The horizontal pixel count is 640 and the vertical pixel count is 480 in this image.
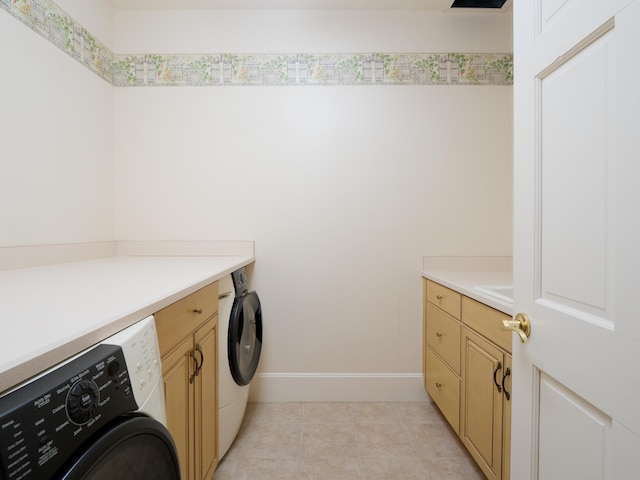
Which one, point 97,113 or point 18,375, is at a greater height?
point 97,113

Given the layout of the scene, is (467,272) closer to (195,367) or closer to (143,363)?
(195,367)

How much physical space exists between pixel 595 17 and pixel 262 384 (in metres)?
2.27

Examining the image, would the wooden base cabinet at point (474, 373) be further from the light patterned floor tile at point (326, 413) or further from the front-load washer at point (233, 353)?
the front-load washer at point (233, 353)

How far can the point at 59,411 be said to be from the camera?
45cm

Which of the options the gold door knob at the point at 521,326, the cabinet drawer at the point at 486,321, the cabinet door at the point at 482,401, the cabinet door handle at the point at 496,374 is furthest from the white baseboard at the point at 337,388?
the gold door knob at the point at 521,326

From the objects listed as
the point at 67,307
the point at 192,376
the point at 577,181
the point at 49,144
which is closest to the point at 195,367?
the point at 192,376

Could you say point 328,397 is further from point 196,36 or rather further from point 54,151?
point 196,36

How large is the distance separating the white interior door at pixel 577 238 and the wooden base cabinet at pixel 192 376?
3.21 feet

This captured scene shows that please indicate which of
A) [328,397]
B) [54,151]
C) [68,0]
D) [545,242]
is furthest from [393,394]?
[68,0]

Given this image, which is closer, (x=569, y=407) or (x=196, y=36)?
(x=569, y=407)

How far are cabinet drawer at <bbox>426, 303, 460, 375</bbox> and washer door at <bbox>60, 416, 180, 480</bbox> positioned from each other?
1.34 metres

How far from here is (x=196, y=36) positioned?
2162 mm

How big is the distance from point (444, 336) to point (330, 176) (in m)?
1.20

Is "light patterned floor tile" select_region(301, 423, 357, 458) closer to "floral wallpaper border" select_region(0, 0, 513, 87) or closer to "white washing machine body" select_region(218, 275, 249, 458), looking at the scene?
"white washing machine body" select_region(218, 275, 249, 458)
